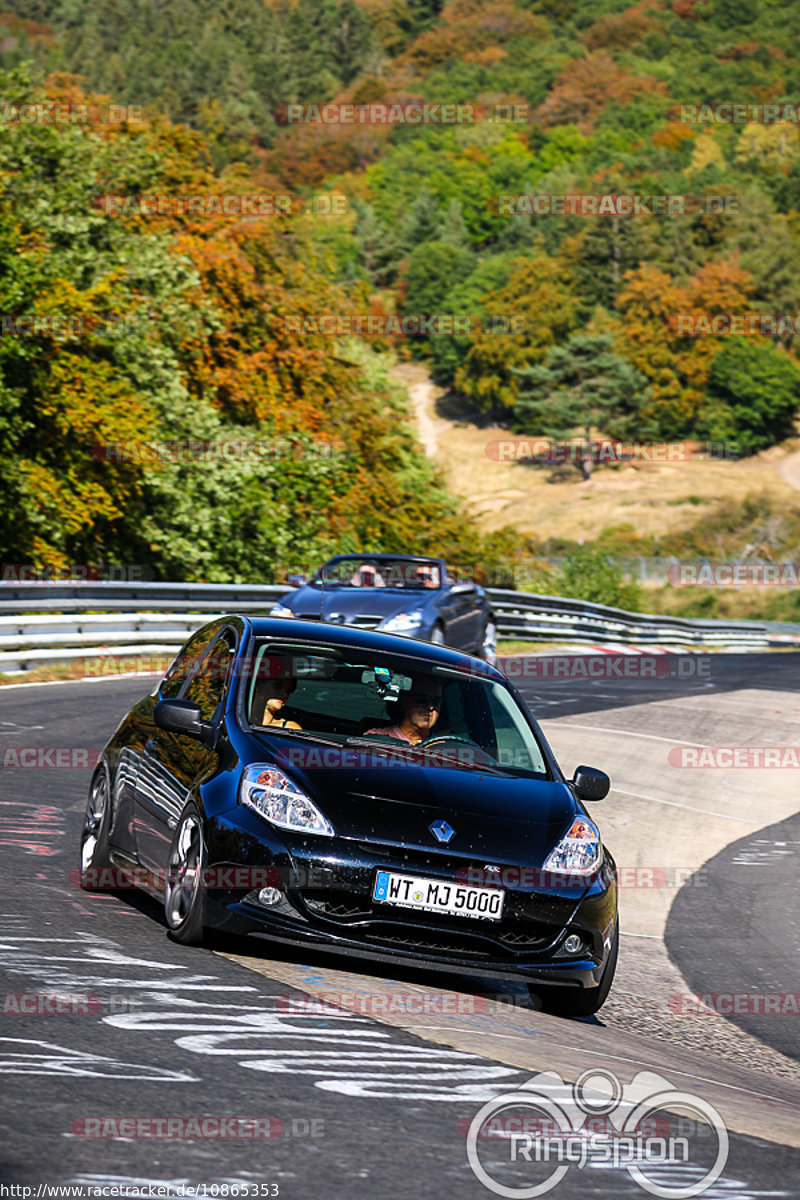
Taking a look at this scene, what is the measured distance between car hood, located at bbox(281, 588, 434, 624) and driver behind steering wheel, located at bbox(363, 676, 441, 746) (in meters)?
10.5

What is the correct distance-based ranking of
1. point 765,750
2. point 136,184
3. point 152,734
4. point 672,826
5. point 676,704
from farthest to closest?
point 136,184 < point 676,704 < point 765,750 < point 672,826 < point 152,734

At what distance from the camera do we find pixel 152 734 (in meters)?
7.45

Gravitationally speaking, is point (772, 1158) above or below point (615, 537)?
above

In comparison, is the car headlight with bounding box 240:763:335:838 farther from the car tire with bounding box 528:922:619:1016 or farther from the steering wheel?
the car tire with bounding box 528:922:619:1016

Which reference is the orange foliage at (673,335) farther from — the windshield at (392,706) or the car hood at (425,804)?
the car hood at (425,804)

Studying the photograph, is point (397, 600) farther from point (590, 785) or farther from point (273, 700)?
point (273, 700)

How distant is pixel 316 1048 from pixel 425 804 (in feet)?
5.56

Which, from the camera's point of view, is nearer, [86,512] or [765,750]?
[765,750]

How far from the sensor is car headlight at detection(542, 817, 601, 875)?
21.2ft

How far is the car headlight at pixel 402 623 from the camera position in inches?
717

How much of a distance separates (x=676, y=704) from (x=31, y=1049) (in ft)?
51.2

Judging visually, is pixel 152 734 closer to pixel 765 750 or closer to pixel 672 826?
pixel 672 826

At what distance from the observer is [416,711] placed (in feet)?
24.3

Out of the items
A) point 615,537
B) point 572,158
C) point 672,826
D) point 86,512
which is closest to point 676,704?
point 672,826
